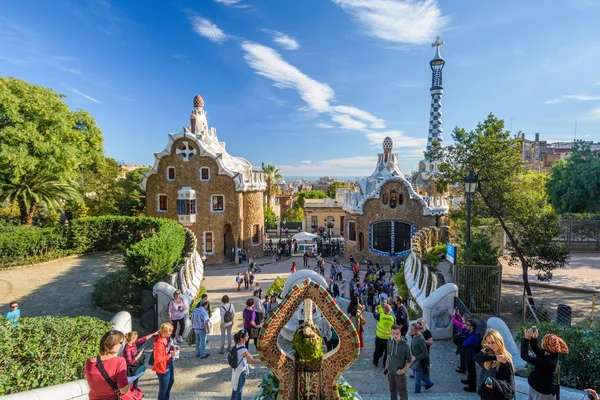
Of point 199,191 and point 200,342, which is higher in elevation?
point 199,191

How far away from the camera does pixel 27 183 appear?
19.6 m

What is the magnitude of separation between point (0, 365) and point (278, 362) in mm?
4442

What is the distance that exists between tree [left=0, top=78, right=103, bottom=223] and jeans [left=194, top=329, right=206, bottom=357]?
1606 centimetres

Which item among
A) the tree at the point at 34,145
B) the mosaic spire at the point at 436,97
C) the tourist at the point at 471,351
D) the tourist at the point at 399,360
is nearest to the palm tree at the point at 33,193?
the tree at the point at 34,145

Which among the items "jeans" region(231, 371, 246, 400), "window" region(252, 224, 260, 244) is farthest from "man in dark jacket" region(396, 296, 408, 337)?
"window" region(252, 224, 260, 244)

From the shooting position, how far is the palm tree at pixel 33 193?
19.0 meters

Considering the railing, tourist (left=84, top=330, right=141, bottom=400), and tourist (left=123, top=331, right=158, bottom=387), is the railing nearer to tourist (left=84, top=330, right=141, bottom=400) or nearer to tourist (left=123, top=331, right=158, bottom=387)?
tourist (left=123, top=331, right=158, bottom=387)

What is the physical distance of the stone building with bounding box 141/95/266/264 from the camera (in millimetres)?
24781

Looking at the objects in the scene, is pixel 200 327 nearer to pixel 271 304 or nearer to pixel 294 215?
pixel 271 304

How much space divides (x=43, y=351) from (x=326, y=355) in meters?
4.78

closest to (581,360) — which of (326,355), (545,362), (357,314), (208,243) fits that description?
(545,362)

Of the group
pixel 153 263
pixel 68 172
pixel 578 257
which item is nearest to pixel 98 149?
pixel 68 172

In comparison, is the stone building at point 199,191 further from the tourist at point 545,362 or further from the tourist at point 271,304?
the tourist at point 545,362

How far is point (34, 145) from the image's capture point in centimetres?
1800
